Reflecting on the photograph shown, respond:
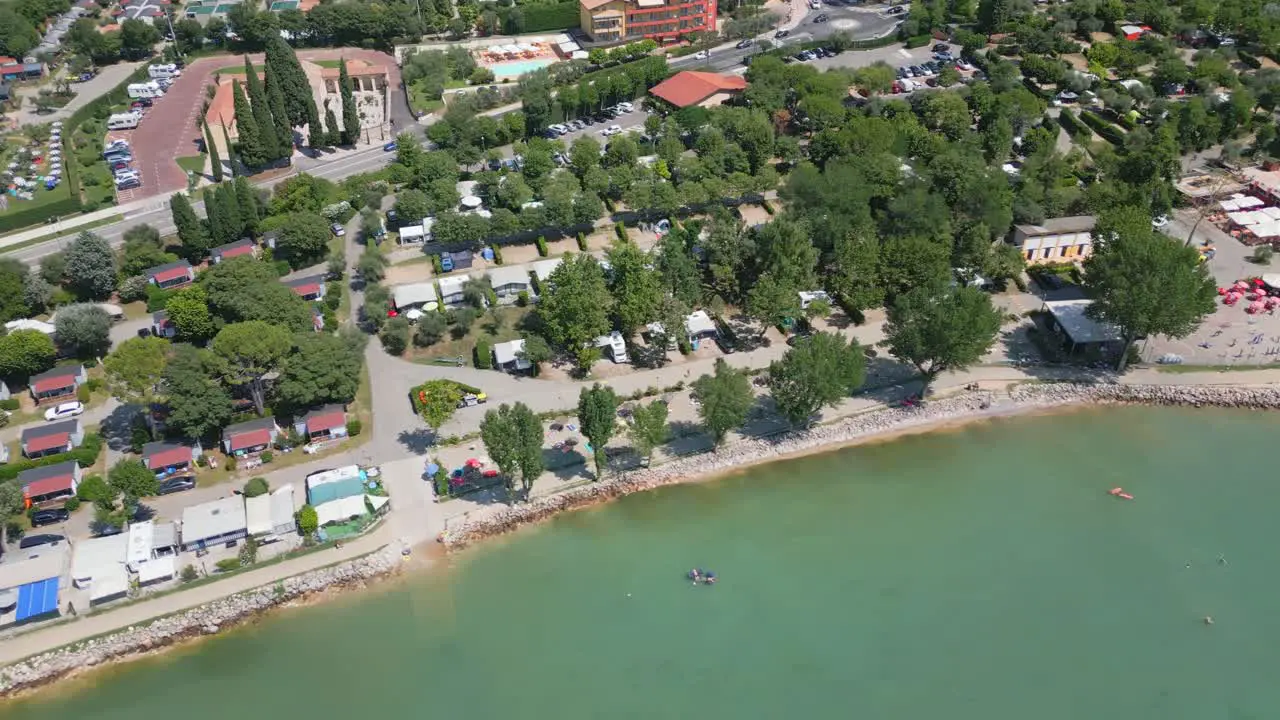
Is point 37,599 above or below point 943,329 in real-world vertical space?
below

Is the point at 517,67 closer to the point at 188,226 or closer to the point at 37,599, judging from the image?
the point at 188,226

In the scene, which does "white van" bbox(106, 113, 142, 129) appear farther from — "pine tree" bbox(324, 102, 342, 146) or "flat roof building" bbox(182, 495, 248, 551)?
"flat roof building" bbox(182, 495, 248, 551)

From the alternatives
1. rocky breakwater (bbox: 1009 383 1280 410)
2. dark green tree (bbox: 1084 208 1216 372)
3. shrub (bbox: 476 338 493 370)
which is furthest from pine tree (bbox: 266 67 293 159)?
dark green tree (bbox: 1084 208 1216 372)

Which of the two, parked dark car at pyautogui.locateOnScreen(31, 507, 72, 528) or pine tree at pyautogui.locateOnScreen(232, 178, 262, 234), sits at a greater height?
pine tree at pyautogui.locateOnScreen(232, 178, 262, 234)

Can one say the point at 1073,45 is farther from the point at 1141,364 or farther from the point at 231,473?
the point at 231,473

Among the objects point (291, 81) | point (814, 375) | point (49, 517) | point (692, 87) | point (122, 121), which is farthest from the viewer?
point (122, 121)

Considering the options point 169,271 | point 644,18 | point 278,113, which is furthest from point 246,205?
point 644,18

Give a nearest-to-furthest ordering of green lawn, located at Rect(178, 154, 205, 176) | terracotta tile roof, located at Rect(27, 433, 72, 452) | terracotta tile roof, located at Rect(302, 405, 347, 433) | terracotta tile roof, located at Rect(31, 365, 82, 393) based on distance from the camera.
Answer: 1. terracotta tile roof, located at Rect(27, 433, 72, 452)
2. terracotta tile roof, located at Rect(302, 405, 347, 433)
3. terracotta tile roof, located at Rect(31, 365, 82, 393)
4. green lawn, located at Rect(178, 154, 205, 176)
